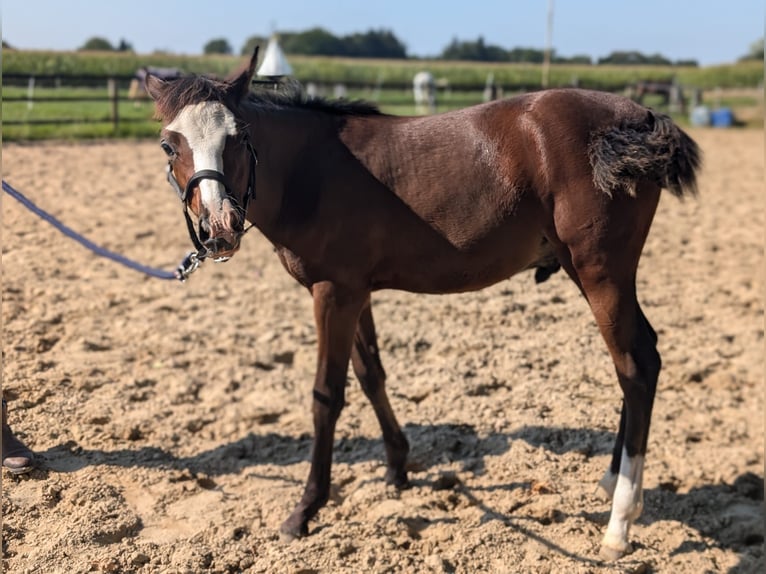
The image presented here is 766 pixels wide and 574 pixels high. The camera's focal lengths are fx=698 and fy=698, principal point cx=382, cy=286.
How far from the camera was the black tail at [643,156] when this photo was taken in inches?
113

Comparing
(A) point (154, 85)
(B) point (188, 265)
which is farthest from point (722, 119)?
(A) point (154, 85)

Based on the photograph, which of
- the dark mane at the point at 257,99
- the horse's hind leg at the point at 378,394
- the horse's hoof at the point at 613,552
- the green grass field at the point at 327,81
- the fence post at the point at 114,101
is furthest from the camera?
the fence post at the point at 114,101

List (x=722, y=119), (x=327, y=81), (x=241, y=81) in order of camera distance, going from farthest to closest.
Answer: (x=722, y=119)
(x=327, y=81)
(x=241, y=81)

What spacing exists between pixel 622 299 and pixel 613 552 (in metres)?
1.12

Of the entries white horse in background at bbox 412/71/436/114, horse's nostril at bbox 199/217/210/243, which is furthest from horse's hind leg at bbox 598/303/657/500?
white horse in background at bbox 412/71/436/114

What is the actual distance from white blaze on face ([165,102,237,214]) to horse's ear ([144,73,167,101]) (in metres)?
0.21

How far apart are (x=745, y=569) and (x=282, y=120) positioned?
287cm

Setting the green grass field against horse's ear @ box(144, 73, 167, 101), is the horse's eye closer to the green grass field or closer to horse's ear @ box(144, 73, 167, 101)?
horse's ear @ box(144, 73, 167, 101)

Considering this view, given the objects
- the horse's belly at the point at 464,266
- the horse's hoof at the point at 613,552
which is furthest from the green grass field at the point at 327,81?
the horse's hoof at the point at 613,552

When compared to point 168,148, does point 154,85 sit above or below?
above

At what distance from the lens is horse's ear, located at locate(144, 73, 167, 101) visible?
9.12 feet

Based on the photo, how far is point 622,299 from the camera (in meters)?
3.02

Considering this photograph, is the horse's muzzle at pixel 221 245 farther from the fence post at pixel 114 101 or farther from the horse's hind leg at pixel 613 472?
the fence post at pixel 114 101

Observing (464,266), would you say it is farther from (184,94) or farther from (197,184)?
(184,94)
